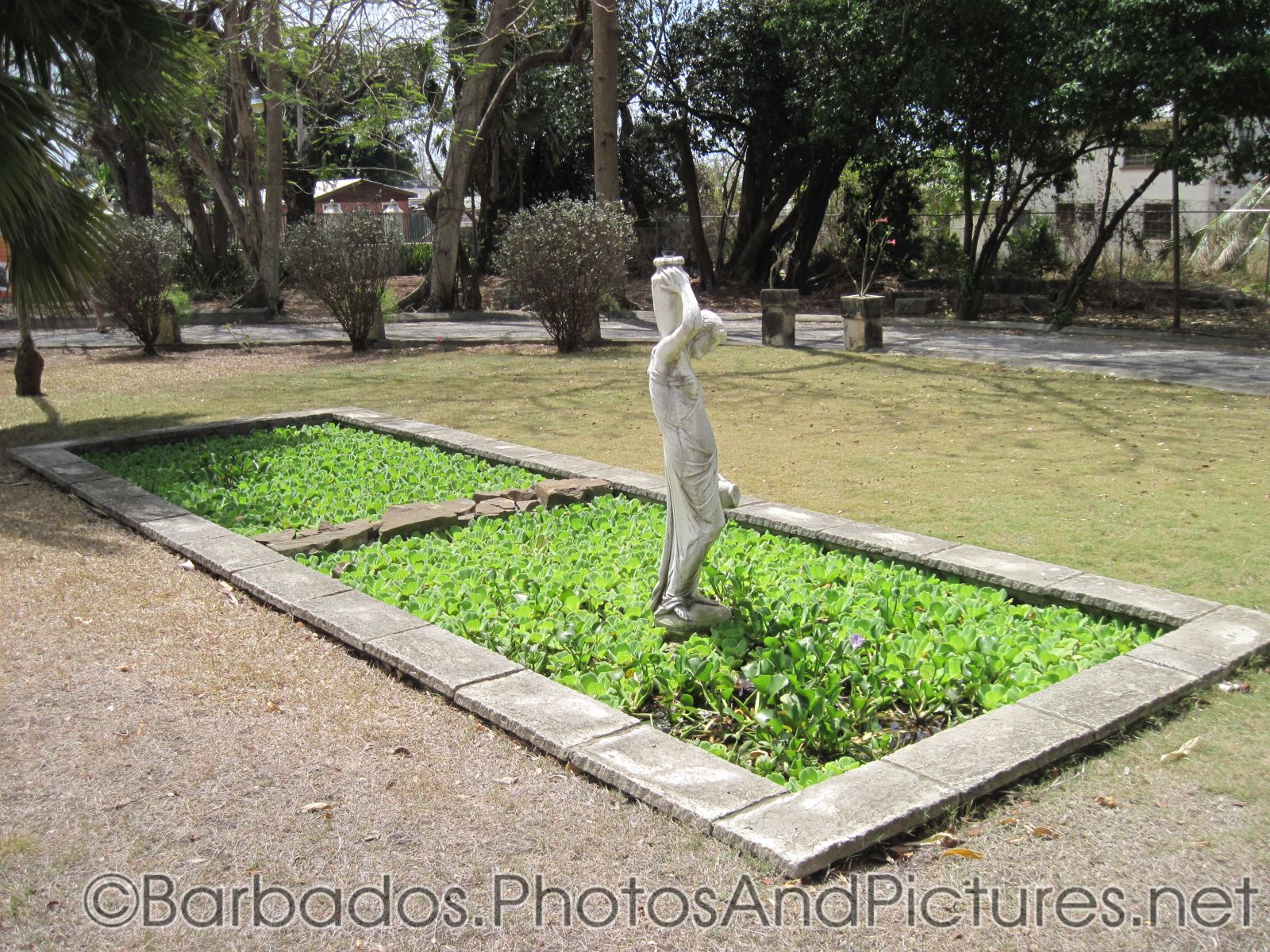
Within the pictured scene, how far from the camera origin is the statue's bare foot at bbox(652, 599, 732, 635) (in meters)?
4.50

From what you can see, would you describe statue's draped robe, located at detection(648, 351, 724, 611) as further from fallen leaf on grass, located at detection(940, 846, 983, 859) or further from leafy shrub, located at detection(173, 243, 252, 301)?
leafy shrub, located at detection(173, 243, 252, 301)

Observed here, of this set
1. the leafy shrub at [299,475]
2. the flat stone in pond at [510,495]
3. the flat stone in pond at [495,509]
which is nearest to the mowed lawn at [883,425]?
the leafy shrub at [299,475]

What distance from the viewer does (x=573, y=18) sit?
700 inches

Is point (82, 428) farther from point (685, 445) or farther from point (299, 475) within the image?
point (685, 445)

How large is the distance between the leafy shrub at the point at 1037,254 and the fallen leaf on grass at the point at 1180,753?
1955 centimetres

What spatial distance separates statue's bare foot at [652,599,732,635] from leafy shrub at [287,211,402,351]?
11.2 meters

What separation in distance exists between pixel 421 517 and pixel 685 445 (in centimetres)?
249

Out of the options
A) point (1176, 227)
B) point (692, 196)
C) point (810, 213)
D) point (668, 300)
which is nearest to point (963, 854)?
point (668, 300)

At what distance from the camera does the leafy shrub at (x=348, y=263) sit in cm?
1446

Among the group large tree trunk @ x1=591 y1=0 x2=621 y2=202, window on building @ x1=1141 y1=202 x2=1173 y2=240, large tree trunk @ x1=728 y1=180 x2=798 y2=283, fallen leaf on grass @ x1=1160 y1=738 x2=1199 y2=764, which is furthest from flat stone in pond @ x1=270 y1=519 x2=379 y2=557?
window on building @ x1=1141 y1=202 x2=1173 y2=240

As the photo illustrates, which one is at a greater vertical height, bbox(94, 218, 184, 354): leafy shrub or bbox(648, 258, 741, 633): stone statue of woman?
bbox(94, 218, 184, 354): leafy shrub

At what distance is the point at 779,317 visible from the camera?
14.9 meters

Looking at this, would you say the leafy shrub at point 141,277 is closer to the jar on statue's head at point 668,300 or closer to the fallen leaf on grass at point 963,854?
the jar on statue's head at point 668,300

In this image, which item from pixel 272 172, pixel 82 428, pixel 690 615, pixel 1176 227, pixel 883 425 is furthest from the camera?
pixel 272 172
